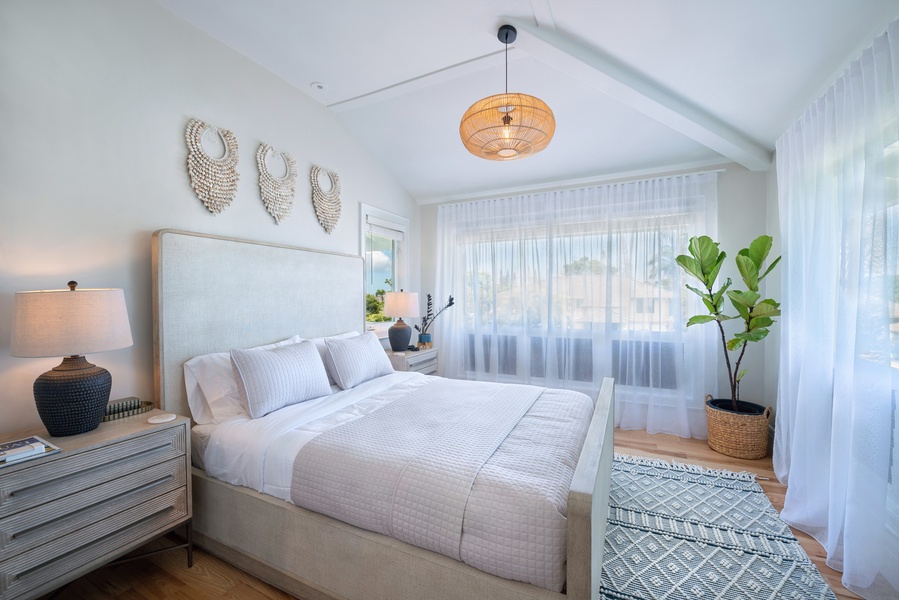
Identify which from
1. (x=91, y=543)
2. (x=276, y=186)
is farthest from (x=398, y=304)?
(x=91, y=543)

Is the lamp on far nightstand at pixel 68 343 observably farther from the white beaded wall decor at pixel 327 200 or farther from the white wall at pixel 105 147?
the white beaded wall decor at pixel 327 200

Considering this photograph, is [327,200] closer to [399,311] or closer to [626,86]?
[399,311]

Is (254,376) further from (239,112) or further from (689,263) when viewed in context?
(689,263)

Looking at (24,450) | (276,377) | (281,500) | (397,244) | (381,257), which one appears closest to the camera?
(24,450)

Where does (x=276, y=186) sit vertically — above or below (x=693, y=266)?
above

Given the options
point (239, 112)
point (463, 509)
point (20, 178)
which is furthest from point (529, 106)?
point (20, 178)

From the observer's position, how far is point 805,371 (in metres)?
2.26

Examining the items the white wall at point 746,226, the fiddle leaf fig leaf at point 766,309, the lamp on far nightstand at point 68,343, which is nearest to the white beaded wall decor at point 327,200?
the lamp on far nightstand at point 68,343

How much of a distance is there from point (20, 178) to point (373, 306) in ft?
8.55

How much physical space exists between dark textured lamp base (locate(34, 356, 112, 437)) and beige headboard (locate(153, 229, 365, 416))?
1.45 ft

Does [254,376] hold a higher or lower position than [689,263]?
lower

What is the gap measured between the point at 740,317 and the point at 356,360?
3006 mm

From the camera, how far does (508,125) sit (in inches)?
76.5

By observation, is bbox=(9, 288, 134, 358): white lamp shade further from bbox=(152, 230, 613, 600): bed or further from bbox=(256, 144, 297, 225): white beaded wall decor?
bbox=(256, 144, 297, 225): white beaded wall decor
